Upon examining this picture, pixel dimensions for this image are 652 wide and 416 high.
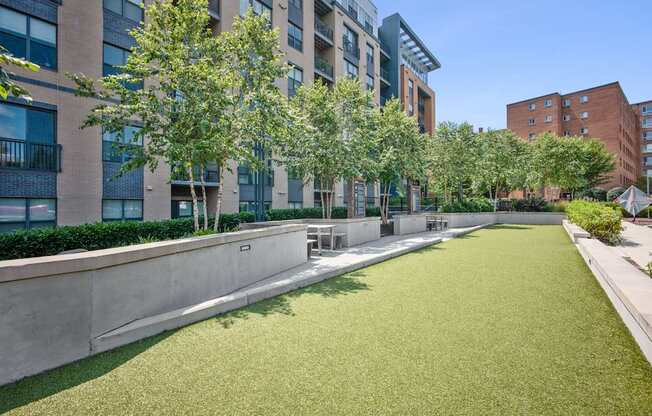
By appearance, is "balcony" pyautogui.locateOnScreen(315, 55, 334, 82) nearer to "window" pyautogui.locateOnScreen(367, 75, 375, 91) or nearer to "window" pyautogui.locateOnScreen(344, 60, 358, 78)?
"window" pyautogui.locateOnScreen(344, 60, 358, 78)

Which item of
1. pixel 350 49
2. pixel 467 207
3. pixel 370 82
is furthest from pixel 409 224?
pixel 370 82

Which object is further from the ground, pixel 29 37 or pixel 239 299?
pixel 29 37

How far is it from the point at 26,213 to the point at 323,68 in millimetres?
24584

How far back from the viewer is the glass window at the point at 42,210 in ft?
42.3

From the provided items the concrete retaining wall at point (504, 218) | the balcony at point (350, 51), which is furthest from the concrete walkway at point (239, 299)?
the balcony at point (350, 51)

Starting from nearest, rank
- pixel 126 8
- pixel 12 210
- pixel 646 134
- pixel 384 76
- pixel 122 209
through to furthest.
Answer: pixel 12 210
pixel 122 209
pixel 126 8
pixel 384 76
pixel 646 134

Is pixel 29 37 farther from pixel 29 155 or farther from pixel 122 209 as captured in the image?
pixel 122 209

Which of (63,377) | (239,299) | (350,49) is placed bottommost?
(63,377)

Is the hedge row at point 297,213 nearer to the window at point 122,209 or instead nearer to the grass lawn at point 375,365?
the window at point 122,209

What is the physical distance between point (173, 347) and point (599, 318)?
20.6 feet

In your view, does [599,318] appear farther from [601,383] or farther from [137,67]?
[137,67]

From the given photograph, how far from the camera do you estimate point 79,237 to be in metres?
9.70

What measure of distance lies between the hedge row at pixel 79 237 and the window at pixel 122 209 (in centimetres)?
474

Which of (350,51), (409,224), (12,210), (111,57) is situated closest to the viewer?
(12,210)
